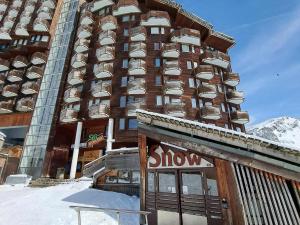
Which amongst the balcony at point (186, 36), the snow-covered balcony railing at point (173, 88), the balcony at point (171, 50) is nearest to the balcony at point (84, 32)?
the balcony at point (171, 50)

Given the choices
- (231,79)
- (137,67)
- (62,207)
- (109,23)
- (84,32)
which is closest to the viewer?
(62,207)

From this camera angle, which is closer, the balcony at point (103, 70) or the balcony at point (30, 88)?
the balcony at point (103, 70)

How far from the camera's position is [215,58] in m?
41.1

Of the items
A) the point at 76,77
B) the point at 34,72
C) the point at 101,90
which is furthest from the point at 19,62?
the point at 101,90

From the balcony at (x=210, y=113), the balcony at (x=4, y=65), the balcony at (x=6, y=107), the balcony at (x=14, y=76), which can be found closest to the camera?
the balcony at (x=210, y=113)

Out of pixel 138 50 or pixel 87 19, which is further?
pixel 87 19

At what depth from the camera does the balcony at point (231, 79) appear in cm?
4162

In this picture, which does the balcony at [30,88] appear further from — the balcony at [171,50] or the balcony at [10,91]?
the balcony at [171,50]

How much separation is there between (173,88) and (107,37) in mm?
13917

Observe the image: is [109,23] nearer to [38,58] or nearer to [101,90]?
[101,90]

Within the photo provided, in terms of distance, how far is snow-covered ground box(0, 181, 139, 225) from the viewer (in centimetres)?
1177

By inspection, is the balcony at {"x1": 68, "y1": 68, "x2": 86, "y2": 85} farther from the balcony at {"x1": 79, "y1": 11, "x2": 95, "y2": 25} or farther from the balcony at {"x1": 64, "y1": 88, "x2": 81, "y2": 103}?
the balcony at {"x1": 79, "y1": 11, "x2": 95, "y2": 25}

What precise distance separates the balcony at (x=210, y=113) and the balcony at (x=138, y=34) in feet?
49.2

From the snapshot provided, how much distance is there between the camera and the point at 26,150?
37.2 m
